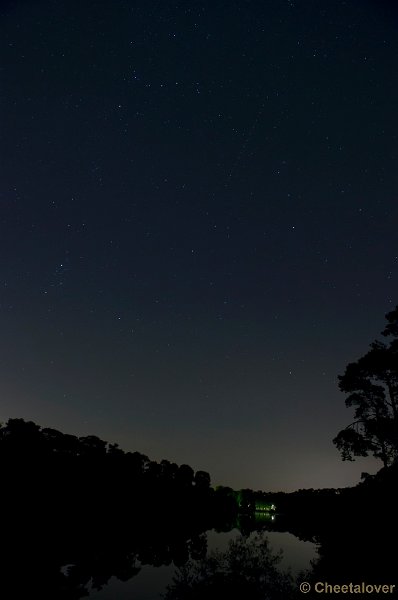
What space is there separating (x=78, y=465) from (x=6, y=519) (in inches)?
485

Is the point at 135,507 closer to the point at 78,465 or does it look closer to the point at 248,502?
the point at 78,465

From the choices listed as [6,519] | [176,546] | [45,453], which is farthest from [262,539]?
[6,519]

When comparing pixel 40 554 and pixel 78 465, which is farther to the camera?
pixel 78 465

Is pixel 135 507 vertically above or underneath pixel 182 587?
above

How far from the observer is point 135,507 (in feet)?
90.7

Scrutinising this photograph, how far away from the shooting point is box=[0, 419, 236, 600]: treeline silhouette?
12047 mm
